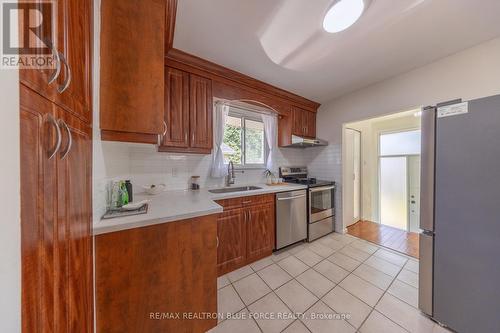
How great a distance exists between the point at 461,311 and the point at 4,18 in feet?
8.26

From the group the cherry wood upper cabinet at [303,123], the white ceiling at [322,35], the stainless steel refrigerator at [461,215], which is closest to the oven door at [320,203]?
the cherry wood upper cabinet at [303,123]

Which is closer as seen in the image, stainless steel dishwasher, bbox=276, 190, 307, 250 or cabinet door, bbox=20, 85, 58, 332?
cabinet door, bbox=20, 85, 58, 332

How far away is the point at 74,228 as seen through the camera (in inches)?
25.3

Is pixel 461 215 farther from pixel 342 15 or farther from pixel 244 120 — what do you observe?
pixel 244 120

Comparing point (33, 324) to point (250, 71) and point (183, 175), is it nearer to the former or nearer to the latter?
point (183, 175)

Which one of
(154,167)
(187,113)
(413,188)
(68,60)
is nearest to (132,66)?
(68,60)

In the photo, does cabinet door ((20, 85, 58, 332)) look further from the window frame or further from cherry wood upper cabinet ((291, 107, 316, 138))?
cherry wood upper cabinet ((291, 107, 316, 138))

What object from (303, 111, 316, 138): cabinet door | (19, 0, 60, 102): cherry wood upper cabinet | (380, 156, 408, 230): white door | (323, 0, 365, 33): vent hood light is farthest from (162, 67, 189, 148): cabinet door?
(380, 156, 408, 230): white door

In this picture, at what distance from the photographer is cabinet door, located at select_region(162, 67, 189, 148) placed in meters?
1.84

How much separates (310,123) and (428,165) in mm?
2187

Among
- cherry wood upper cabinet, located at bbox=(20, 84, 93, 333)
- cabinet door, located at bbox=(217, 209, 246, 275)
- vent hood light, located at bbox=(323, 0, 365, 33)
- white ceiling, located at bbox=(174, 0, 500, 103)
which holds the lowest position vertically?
cabinet door, located at bbox=(217, 209, 246, 275)

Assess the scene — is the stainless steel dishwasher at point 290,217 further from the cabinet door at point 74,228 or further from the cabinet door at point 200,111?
the cabinet door at point 74,228

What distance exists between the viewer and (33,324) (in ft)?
1.31

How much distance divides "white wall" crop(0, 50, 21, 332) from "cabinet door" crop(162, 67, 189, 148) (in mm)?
1541
